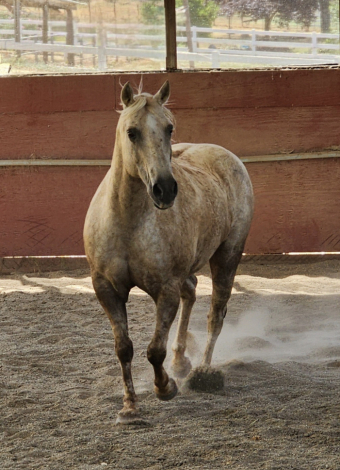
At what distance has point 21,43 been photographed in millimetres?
7402

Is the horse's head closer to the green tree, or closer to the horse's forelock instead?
the horse's forelock

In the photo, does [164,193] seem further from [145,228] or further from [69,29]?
[69,29]

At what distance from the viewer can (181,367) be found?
448 cm

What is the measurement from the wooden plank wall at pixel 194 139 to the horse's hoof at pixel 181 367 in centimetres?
326

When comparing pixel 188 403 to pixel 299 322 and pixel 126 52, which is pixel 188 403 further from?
pixel 126 52

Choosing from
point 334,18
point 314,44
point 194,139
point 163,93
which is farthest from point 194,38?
point 163,93

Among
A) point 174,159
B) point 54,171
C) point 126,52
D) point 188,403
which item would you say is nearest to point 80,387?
point 188,403

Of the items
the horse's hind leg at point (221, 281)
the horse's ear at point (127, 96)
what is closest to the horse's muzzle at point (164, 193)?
the horse's ear at point (127, 96)

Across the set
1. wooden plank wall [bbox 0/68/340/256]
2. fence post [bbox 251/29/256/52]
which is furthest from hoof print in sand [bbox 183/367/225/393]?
fence post [bbox 251/29/256/52]

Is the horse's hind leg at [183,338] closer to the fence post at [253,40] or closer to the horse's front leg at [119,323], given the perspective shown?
the horse's front leg at [119,323]

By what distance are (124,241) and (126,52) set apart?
439 centimetres

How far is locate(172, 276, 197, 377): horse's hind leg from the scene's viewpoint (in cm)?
448

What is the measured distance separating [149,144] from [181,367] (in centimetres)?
185

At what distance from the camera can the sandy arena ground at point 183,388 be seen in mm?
3119
